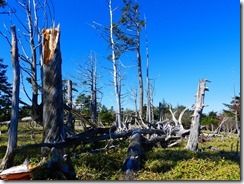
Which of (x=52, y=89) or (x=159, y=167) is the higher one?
(x=52, y=89)

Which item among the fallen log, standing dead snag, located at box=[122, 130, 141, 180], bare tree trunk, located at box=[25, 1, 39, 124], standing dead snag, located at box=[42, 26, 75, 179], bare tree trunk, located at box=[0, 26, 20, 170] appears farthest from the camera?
bare tree trunk, located at box=[25, 1, 39, 124]

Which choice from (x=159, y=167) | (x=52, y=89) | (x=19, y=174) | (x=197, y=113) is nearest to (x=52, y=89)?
(x=52, y=89)

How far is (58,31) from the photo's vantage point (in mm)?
4438

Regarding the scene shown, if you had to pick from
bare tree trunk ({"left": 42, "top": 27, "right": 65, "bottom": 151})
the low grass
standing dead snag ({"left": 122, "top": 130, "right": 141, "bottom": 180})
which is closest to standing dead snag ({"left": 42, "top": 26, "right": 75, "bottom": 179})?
bare tree trunk ({"left": 42, "top": 27, "right": 65, "bottom": 151})

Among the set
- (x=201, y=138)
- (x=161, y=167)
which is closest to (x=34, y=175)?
(x=161, y=167)

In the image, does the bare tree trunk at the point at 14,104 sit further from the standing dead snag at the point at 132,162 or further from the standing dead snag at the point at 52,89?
the standing dead snag at the point at 132,162

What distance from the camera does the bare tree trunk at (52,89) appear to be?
4367mm

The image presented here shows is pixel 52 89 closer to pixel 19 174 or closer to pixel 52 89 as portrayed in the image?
pixel 52 89

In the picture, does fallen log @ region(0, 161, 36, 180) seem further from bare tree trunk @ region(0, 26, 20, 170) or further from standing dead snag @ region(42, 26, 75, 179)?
bare tree trunk @ region(0, 26, 20, 170)

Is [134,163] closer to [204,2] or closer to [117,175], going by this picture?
[117,175]

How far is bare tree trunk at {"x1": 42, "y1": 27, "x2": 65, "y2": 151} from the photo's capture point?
437cm

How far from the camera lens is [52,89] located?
→ 4422mm

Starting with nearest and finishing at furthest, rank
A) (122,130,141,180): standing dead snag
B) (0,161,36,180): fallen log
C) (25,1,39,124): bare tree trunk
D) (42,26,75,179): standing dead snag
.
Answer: (0,161,36,180): fallen log < (122,130,141,180): standing dead snag < (42,26,75,179): standing dead snag < (25,1,39,124): bare tree trunk

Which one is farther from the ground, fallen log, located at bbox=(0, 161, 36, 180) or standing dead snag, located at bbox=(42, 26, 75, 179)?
standing dead snag, located at bbox=(42, 26, 75, 179)
